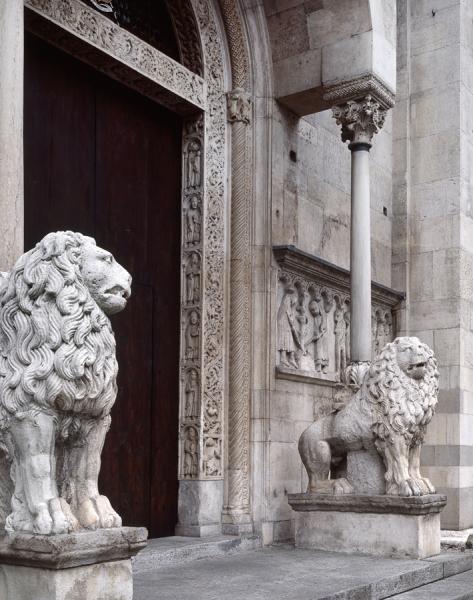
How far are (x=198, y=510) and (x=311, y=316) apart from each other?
253 centimetres

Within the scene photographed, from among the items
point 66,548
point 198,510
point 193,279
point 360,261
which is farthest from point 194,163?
point 66,548

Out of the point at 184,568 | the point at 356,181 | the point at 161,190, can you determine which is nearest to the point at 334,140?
the point at 356,181

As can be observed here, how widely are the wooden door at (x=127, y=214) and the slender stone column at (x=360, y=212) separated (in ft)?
5.49

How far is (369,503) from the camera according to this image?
24.0 ft

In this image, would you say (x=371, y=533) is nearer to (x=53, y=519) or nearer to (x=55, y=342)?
(x=53, y=519)

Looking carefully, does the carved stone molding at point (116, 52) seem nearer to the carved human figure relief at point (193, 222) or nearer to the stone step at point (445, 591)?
the carved human figure relief at point (193, 222)

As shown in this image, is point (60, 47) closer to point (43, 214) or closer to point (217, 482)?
point (43, 214)

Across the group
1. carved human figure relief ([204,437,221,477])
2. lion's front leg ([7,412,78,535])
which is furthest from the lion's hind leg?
lion's front leg ([7,412,78,535])

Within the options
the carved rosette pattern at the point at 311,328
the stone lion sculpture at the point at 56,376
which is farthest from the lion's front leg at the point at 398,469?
the stone lion sculpture at the point at 56,376

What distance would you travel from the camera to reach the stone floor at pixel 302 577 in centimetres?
568

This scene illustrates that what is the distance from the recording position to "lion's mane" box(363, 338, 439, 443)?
727 cm

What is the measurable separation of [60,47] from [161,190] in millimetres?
1604

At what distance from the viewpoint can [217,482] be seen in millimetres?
8047

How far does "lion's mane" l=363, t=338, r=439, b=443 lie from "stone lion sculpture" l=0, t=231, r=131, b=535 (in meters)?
3.33
